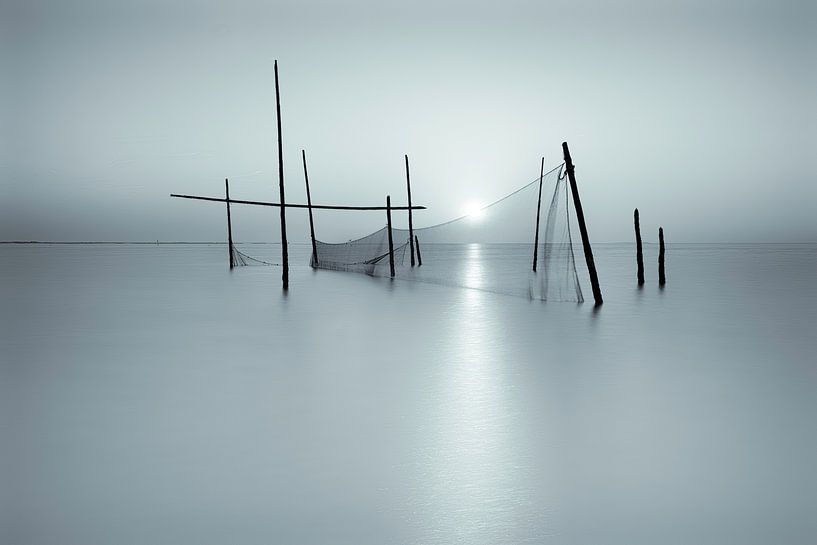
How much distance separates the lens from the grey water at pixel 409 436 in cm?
425

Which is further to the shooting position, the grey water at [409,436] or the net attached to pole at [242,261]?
the net attached to pole at [242,261]

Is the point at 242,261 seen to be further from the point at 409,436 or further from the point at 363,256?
the point at 409,436

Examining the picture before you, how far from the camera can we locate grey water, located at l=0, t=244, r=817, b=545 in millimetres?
4254

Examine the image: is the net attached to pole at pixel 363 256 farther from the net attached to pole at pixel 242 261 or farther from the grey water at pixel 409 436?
the grey water at pixel 409 436

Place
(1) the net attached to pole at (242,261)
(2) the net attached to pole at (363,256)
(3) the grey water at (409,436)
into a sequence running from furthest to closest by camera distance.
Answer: (1) the net attached to pole at (242,261)
(2) the net attached to pole at (363,256)
(3) the grey water at (409,436)

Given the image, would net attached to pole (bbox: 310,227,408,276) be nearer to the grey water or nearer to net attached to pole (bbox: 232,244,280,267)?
net attached to pole (bbox: 232,244,280,267)

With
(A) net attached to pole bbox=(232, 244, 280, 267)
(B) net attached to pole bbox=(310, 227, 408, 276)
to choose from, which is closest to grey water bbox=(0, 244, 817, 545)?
(B) net attached to pole bbox=(310, 227, 408, 276)

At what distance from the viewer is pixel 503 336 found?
1352 centimetres

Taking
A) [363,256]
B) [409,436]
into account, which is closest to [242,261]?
[363,256]

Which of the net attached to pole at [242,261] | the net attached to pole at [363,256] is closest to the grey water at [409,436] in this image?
the net attached to pole at [363,256]

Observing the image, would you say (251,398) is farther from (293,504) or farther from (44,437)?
(293,504)

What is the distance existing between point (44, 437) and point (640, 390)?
6.24m

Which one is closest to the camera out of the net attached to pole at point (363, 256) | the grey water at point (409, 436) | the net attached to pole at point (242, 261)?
the grey water at point (409, 436)

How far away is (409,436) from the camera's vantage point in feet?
20.3
